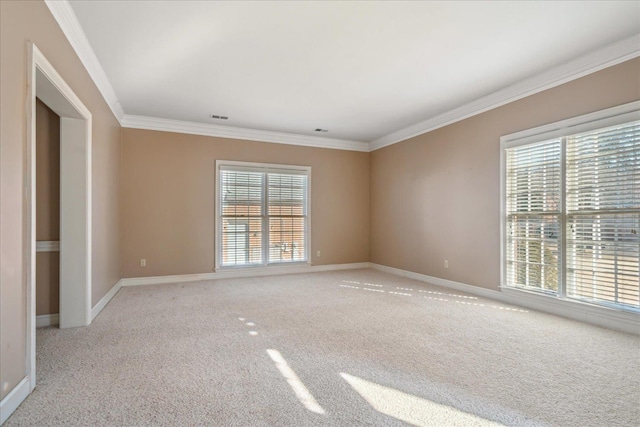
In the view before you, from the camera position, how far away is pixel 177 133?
223 inches

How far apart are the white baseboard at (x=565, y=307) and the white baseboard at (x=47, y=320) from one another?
5138 mm

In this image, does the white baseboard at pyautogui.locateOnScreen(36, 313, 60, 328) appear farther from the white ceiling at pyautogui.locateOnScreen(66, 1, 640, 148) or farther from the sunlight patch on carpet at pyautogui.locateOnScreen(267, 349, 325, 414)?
the white ceiling at pyautogui.locateOnScreen(66, 1, 640, 148)

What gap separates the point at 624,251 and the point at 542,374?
1.80m

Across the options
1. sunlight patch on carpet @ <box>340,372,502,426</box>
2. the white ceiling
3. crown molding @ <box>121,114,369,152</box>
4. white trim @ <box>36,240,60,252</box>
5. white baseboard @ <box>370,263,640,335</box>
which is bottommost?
sunlight patch on carpet @ <box>340,372,502,426</box>

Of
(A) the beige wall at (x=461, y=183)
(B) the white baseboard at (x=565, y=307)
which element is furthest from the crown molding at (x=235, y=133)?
(B) the white baseboard at (x=565, y=307)

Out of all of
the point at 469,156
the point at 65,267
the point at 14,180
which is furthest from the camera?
the point at 469,156

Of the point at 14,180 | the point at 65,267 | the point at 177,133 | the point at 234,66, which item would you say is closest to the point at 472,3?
the point at 234,66

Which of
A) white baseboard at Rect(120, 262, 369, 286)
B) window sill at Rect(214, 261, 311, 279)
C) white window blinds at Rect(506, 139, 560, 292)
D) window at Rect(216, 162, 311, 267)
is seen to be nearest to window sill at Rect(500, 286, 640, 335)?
white window blinds at Rect(506, 139, 560, 292)

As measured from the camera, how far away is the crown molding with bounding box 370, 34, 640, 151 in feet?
10.2

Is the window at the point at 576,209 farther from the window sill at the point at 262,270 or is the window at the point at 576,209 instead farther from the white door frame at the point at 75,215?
the white door frame at the point at 75,215

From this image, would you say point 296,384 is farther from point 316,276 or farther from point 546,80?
point 546,80

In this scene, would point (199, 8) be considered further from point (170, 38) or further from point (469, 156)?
point (469, 156)

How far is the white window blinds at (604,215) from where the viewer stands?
311cm

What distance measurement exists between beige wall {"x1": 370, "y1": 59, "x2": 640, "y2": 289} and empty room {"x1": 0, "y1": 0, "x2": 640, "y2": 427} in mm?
32
